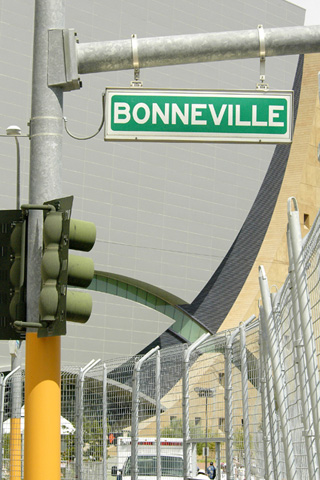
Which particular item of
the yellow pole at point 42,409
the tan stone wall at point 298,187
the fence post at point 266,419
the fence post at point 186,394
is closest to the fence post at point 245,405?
the fence post at point 266,419

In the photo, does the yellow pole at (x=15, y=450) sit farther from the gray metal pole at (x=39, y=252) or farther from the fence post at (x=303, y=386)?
the fence post at (x=303, y=386)

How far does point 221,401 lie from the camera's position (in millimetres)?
8820

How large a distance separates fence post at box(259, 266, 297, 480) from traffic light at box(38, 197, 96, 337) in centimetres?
124

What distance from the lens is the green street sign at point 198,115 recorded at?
21.6ft

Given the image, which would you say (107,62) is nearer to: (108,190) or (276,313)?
(276,313)

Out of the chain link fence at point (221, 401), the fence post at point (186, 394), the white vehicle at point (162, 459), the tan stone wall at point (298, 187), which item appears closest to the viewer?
the chain link fence at point (221, 401)

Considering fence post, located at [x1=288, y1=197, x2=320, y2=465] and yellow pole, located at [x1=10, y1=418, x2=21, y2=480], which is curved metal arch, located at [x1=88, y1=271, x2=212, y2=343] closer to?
yellow pole, located at [x1=10, y1=418, x2=21, y2=480]

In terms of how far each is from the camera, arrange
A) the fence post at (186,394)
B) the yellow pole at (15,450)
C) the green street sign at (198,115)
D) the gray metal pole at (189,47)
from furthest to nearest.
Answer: the yellow pole at (15,450)
the fence post at (186,394)
the green street sign at (198,115)
the gray metal pole at (189,47)

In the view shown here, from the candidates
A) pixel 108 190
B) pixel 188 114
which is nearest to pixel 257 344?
pixel 188 114

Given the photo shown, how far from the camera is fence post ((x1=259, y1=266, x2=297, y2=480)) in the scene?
542 cm

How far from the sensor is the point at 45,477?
18.9 feet

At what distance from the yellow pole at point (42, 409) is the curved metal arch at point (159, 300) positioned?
4279 cm

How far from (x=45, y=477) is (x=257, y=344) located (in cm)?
287

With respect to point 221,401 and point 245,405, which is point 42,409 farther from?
point 221,401
